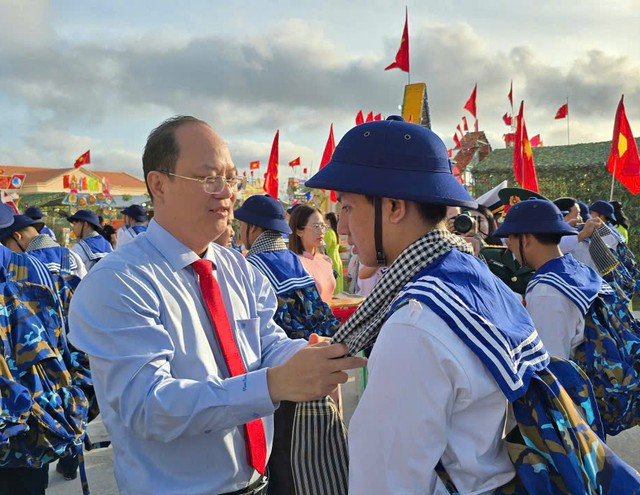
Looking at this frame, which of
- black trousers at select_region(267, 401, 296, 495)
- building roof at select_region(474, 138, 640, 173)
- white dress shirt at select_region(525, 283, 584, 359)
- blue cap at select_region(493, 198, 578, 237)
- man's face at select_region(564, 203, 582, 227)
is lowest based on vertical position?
black trousers at select_region(267, 401, 296, 495)

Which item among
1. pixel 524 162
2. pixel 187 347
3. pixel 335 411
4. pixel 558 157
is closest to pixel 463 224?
pixel 335 411

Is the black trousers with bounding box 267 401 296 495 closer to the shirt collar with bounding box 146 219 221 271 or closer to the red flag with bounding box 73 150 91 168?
the shirt collar with bounding box 146 219 221 271

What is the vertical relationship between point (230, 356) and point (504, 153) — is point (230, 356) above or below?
below

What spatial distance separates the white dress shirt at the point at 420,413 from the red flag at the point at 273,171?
1061 centimetres

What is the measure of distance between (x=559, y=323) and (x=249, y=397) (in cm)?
232

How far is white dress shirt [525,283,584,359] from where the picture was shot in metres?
3.31

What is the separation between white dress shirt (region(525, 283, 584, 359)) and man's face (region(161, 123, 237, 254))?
2.18m

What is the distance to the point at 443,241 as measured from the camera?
4.92 ft

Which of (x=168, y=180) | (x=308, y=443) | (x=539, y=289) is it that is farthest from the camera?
(x=539, y=289)

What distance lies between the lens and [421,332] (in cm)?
127

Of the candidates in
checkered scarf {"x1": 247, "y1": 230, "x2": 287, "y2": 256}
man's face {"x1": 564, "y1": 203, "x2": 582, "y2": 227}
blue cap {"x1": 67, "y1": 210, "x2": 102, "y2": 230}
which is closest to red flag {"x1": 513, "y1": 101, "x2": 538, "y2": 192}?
man's face {"x1": 564, "y1": 203, "x2": 582, "y2": 227}

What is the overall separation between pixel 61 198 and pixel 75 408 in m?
23.2

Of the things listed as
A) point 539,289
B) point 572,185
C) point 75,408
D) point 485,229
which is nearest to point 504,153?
point 572,185

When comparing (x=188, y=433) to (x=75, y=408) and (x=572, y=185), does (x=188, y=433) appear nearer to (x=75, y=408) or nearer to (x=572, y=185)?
(x=75, y=408)
